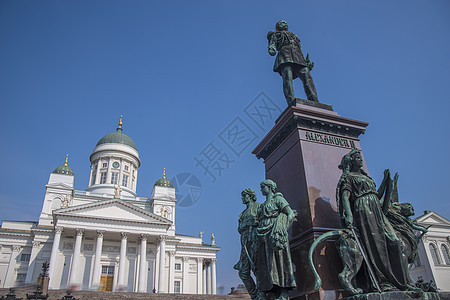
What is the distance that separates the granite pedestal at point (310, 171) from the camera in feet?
13.2

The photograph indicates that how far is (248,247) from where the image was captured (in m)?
4.30

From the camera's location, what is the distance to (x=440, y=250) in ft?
121

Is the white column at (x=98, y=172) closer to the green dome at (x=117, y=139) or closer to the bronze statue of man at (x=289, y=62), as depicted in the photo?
the green dome at (x=117, y=139)

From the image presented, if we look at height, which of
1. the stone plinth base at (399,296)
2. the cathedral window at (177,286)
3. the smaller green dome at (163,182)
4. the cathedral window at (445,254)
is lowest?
the stone plinth base at (399,296)

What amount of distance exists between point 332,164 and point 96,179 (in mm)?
55166

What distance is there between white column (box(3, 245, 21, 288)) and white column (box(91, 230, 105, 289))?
12.7 m

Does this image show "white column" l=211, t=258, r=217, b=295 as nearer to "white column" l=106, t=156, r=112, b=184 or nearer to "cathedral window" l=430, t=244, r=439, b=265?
"white column" l=106, t=156, r=112, b=184

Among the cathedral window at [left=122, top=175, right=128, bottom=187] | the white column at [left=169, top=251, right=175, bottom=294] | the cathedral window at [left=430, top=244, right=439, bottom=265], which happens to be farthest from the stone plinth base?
the cathedral window at [left=122, top=175, right=128, bottom=187]

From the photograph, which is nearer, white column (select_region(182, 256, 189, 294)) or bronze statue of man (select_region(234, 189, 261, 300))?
bronze statue of man (select_region(234, 189, 261, 300))

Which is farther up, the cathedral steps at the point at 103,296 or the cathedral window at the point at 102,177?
the cathedral window at the point at 102,177

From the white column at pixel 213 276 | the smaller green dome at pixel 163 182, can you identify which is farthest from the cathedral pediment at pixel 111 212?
the smaller green dome at pixel 163 182

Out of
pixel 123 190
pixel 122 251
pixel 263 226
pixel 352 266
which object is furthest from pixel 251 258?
pixel 123 190

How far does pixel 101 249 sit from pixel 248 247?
41053 millimetres

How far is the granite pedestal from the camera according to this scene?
13.2 ft
